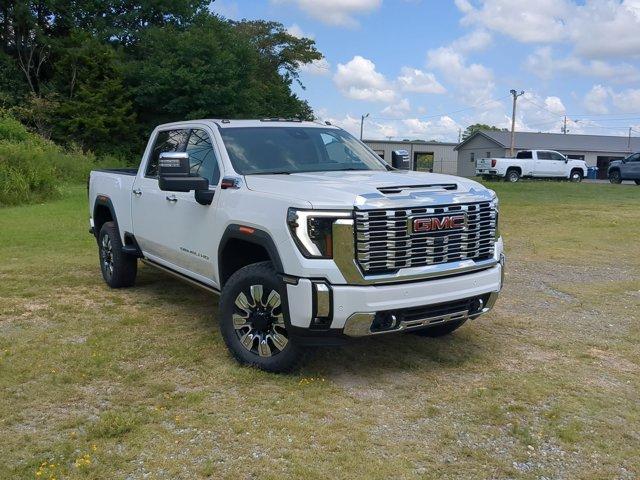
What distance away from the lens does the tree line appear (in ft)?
116

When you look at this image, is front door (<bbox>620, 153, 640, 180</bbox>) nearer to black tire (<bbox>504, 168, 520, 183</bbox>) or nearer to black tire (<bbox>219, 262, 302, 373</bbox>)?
black tire (<bbox>504, 168, 520, 183</bbox>)

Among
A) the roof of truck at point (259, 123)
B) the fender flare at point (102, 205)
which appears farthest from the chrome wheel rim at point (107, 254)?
the roof of truck at point (259, 123)

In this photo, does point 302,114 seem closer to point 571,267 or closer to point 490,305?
point 571,267

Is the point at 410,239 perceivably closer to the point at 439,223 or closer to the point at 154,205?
the point at 439,223

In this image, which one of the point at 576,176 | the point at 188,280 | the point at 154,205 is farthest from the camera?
the point at 576,176

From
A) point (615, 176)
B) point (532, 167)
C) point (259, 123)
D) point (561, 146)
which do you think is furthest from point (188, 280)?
point (561, 146)

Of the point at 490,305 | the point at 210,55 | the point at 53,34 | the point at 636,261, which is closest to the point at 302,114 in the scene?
the point at 210,55

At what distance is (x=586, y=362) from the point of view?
198 inches

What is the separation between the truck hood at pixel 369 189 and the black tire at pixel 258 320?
59 centimetres

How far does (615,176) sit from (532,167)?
5.33 meters

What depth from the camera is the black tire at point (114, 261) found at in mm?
7289

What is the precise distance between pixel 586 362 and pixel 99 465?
3658 mm

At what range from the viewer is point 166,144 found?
21.3ft

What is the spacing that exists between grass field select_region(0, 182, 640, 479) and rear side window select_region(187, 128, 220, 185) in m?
1.42
